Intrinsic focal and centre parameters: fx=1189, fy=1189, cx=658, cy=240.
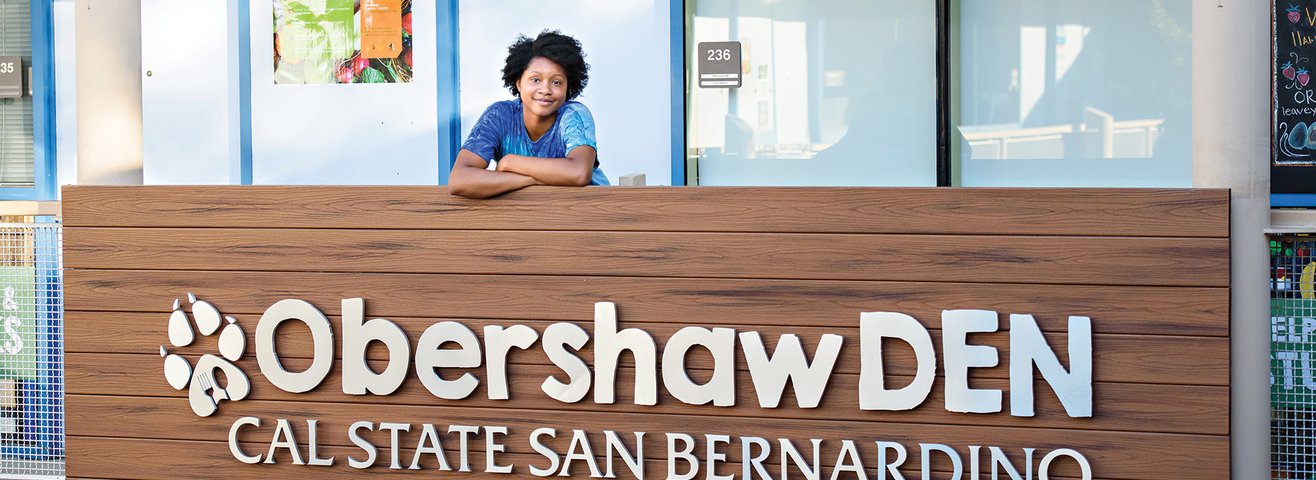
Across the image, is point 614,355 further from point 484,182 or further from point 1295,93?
point 1295,93

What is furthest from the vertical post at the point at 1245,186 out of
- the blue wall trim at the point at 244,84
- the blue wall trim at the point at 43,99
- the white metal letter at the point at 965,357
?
the blue wall trim at the point at 43,99

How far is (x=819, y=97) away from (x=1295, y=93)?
186cm

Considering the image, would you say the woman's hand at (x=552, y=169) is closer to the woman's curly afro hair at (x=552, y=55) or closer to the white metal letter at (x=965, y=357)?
the woman's curly afro hair at (x=552, y=55)

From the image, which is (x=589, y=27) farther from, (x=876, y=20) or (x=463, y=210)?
(x=463, y=210)

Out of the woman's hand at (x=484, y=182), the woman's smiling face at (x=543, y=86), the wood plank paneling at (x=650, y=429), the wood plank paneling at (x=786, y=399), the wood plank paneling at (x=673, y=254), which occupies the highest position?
the woman's smiling face at (x=543, y=86)

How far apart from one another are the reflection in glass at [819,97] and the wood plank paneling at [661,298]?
2074mm

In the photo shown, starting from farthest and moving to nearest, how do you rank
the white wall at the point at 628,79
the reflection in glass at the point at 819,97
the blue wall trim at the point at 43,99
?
the blue wall trim at the point at 43,99 < the white wall at the point at 628,79 < the reflection in glass at the point at 819,97

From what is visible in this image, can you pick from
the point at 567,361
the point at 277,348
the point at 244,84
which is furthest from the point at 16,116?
the point at 567,361

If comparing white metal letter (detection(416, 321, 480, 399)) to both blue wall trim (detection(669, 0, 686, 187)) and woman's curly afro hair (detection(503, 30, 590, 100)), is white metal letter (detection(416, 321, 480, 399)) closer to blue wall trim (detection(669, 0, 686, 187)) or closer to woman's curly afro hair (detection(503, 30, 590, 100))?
woman's curly afro hair (detection(503, 30, 590, 100))

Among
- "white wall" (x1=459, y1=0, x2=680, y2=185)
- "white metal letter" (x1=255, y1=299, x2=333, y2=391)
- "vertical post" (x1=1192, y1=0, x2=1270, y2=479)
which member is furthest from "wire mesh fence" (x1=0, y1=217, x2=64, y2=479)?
"vertical post" (x1=1192, y1=0, x2=1270, y2=479)

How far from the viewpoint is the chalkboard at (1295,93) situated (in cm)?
462

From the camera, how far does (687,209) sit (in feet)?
10.5

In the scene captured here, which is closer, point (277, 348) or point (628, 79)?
point (277, 348)

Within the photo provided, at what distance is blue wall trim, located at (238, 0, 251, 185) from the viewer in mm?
5492
